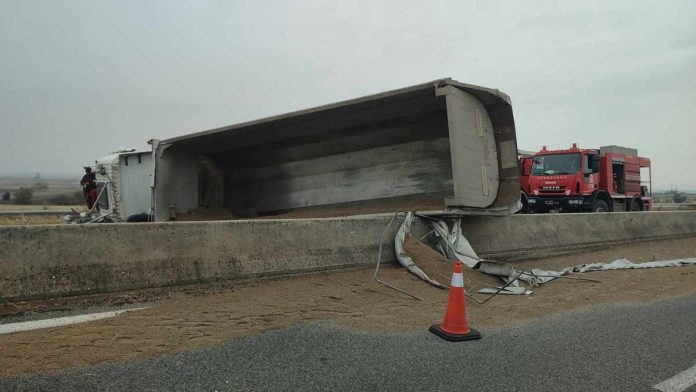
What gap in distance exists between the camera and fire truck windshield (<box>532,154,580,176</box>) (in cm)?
1703

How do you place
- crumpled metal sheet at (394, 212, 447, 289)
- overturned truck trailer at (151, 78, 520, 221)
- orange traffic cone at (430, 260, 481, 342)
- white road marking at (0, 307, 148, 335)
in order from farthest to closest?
overturned truck trailer at (151, 78, 520, 221), crumpled metal sheet at (394, 212, 447, 289), orange traffic cone at (430, 260, 481, 342), white road marking at (0, 307, 148, 335)

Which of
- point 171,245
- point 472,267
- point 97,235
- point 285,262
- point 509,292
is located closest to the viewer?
point 97,235

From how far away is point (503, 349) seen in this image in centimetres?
394

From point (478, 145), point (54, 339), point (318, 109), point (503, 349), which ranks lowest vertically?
point (503, 349)

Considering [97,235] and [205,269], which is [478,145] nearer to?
[205,269]

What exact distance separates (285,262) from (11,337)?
9.39 feet

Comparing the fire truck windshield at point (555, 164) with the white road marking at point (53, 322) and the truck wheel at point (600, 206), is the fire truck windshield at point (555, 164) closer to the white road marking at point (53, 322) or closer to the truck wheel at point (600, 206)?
the truck wheel at point (600, 206)

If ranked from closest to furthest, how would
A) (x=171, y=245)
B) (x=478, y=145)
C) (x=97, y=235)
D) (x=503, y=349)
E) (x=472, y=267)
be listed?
1. (x=503, y=349)
2. (x=97, y=235)
3. (x=171, y=245)
4. (x=472, y=267)
5. (x=478, y=145)

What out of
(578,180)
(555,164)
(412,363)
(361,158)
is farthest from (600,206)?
(412,363)

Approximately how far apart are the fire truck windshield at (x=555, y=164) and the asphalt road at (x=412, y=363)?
13432mm

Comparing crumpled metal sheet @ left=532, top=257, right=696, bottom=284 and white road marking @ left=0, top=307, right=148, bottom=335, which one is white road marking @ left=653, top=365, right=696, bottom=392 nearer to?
crumpled metal sheet @ left=532, top=257, right=696, bottom=284

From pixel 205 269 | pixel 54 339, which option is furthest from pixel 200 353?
pixel 205 269

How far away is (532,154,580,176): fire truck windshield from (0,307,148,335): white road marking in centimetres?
1624

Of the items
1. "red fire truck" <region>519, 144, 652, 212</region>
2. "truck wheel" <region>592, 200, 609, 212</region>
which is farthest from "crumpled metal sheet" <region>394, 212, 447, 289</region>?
"truck wheel" <region>592, 200, 609, 212</region>
